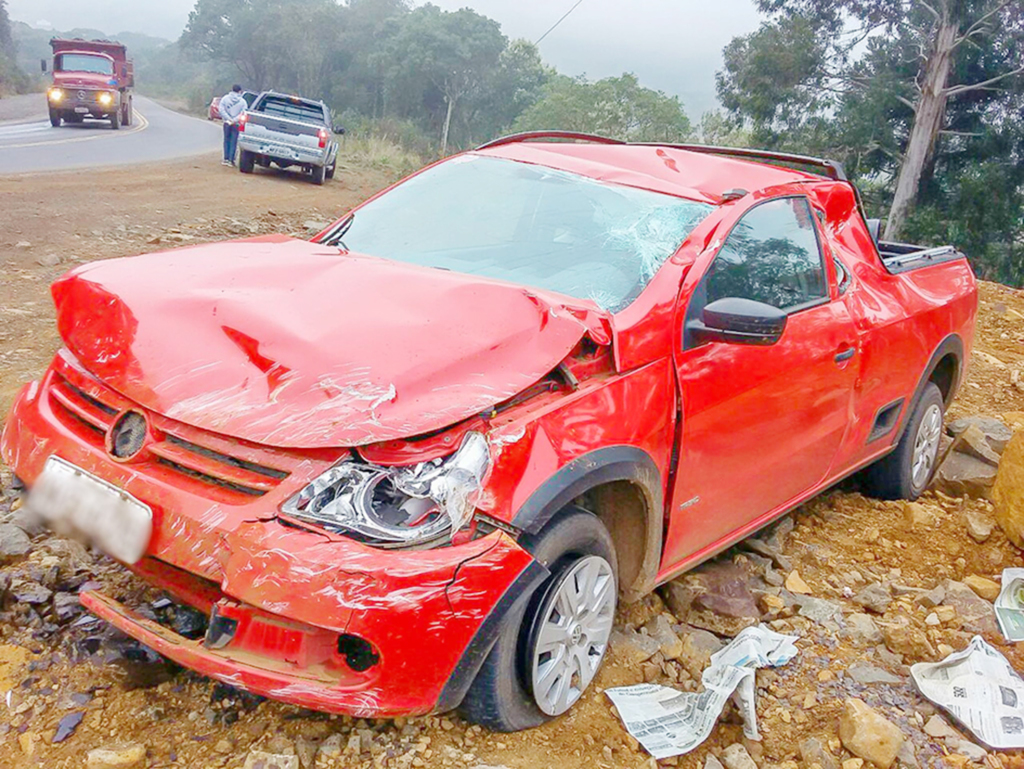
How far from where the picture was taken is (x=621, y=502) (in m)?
2.87

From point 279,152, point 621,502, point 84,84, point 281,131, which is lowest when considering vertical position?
point 84,84

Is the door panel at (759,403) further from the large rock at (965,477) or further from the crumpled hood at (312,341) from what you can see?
the large rock at (965,477)

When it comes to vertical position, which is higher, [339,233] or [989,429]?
[339,233]

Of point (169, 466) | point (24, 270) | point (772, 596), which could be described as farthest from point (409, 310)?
point (24, 270)

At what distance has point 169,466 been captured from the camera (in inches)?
93.4

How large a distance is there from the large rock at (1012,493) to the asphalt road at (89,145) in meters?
14.5

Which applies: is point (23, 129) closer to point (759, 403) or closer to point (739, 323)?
point (759, 403)

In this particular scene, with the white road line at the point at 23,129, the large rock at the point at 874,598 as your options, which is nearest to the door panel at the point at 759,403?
the large rock at the point at 874,598

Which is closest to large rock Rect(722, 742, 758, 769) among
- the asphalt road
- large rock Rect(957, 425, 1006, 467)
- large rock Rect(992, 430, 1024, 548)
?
large rock Rect(992, 430, 1024, 548)

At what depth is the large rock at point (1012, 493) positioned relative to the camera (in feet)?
13.9

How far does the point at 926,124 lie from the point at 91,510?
803 inches

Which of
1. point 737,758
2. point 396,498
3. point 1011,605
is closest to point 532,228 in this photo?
point 396,498

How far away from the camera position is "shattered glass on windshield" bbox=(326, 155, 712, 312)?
10.5 ft

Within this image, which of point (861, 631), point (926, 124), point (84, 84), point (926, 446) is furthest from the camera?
point (84, 84)
